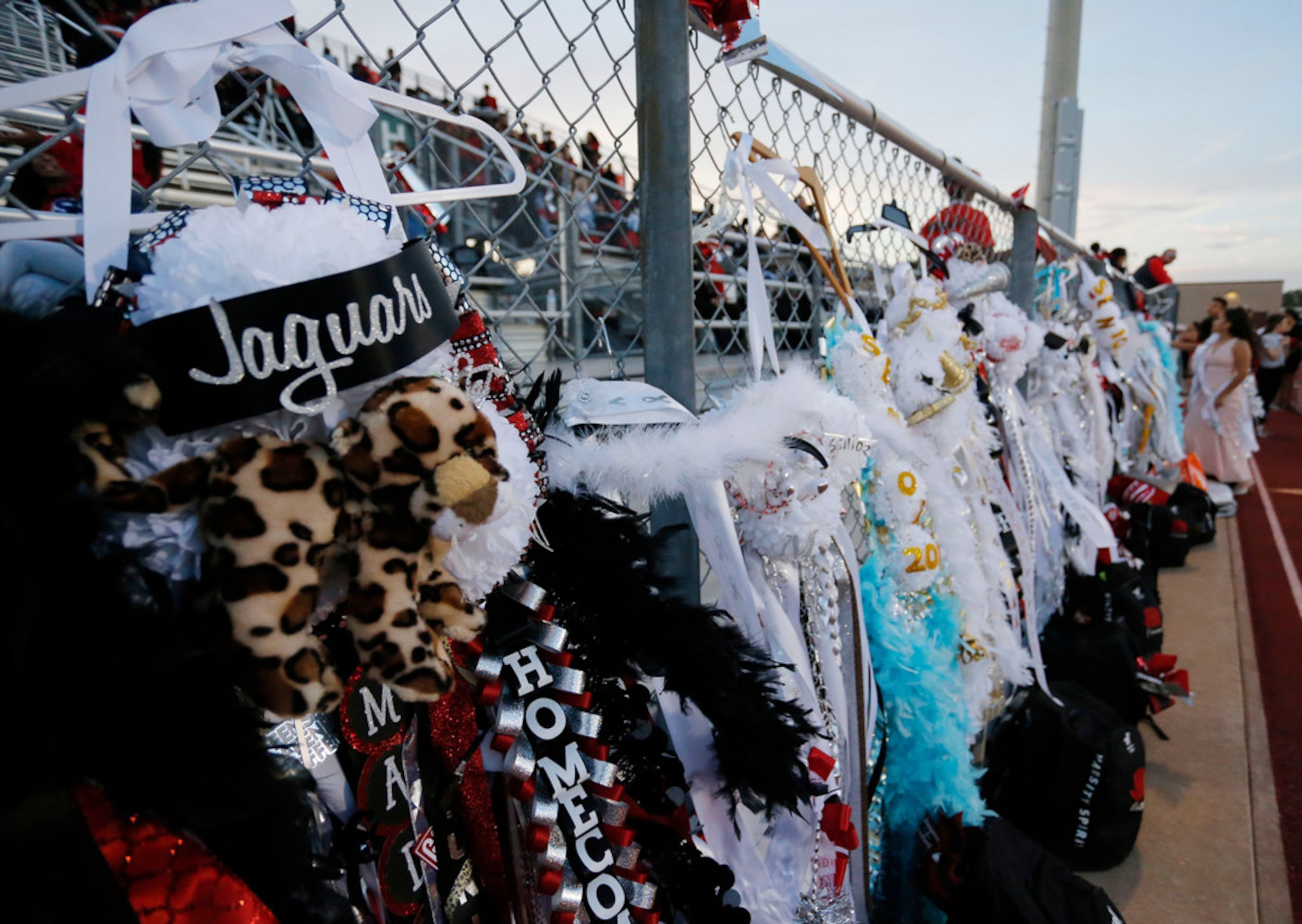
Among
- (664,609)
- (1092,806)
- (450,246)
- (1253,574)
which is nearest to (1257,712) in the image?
(1092,806)

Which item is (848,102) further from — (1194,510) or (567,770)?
(1194,510)

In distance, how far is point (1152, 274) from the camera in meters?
6.78

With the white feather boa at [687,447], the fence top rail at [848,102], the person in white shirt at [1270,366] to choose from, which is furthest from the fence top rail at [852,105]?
the person in white shirt at [1270,366]

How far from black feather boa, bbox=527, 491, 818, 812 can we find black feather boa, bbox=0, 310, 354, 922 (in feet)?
1.26

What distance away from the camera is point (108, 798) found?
19.3 inches

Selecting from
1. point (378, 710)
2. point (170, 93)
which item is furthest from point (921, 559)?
point (170, 93)

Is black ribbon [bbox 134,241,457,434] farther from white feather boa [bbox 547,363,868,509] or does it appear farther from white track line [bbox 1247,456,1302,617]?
white track line [bbox 1247,456,1302,617]

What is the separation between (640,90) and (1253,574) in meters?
5.50

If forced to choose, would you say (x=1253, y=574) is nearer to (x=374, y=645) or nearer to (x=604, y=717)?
(x=604, y=717)

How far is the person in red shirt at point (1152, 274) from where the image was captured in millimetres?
6746

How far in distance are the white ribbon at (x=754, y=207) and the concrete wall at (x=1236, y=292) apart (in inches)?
803

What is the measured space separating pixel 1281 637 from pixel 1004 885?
3.27 metres

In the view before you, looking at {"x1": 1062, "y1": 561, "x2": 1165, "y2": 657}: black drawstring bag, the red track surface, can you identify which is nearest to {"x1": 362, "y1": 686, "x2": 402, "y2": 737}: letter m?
the red track surface

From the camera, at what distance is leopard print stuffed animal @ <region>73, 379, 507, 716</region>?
1.53ft
